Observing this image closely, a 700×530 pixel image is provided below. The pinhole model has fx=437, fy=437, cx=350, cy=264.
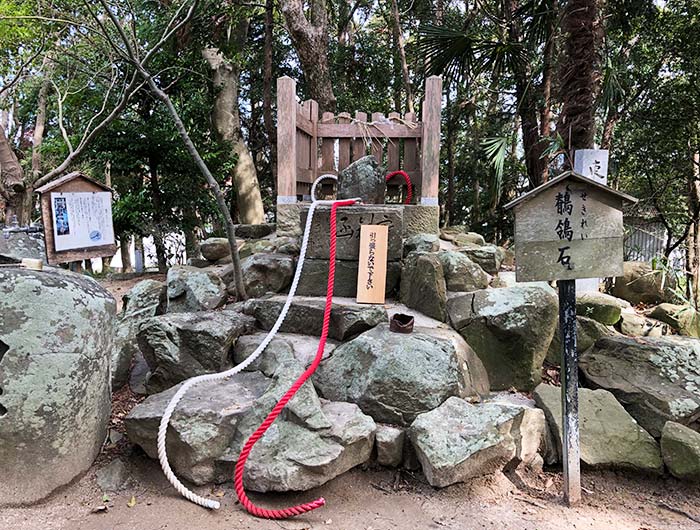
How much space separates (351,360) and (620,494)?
1.71 metres

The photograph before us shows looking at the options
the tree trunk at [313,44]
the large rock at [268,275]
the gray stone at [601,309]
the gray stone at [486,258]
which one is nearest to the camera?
the large rock at [268,275]

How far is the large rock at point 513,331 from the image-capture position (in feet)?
10.0

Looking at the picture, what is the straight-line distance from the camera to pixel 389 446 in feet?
8.02

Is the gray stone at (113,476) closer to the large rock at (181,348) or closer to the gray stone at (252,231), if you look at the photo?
the large rock at (181,348)

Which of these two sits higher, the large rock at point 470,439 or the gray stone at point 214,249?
the gray stone at point 214,249

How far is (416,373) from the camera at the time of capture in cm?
268

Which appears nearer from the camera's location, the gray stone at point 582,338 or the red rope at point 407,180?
the gray stone at point 582,338

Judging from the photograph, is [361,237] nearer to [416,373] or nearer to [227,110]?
[416,373]

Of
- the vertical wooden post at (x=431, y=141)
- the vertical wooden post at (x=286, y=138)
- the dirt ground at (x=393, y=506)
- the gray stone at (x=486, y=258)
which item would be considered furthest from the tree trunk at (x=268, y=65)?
the dirt ground at (x=393, y=506)

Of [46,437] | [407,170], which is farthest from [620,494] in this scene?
[407,170]

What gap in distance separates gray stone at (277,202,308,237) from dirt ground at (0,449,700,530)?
8.47ft

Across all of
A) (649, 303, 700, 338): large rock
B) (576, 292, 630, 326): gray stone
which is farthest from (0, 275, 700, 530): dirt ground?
(649, 303, 700, 338): large rock

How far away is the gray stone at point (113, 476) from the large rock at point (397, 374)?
1.15m

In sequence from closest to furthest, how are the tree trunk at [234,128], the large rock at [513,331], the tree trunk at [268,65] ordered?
1. the large rock at [513,331]
2. the tree trunk at [234,128]
3. the tree trunk at [268,65]
